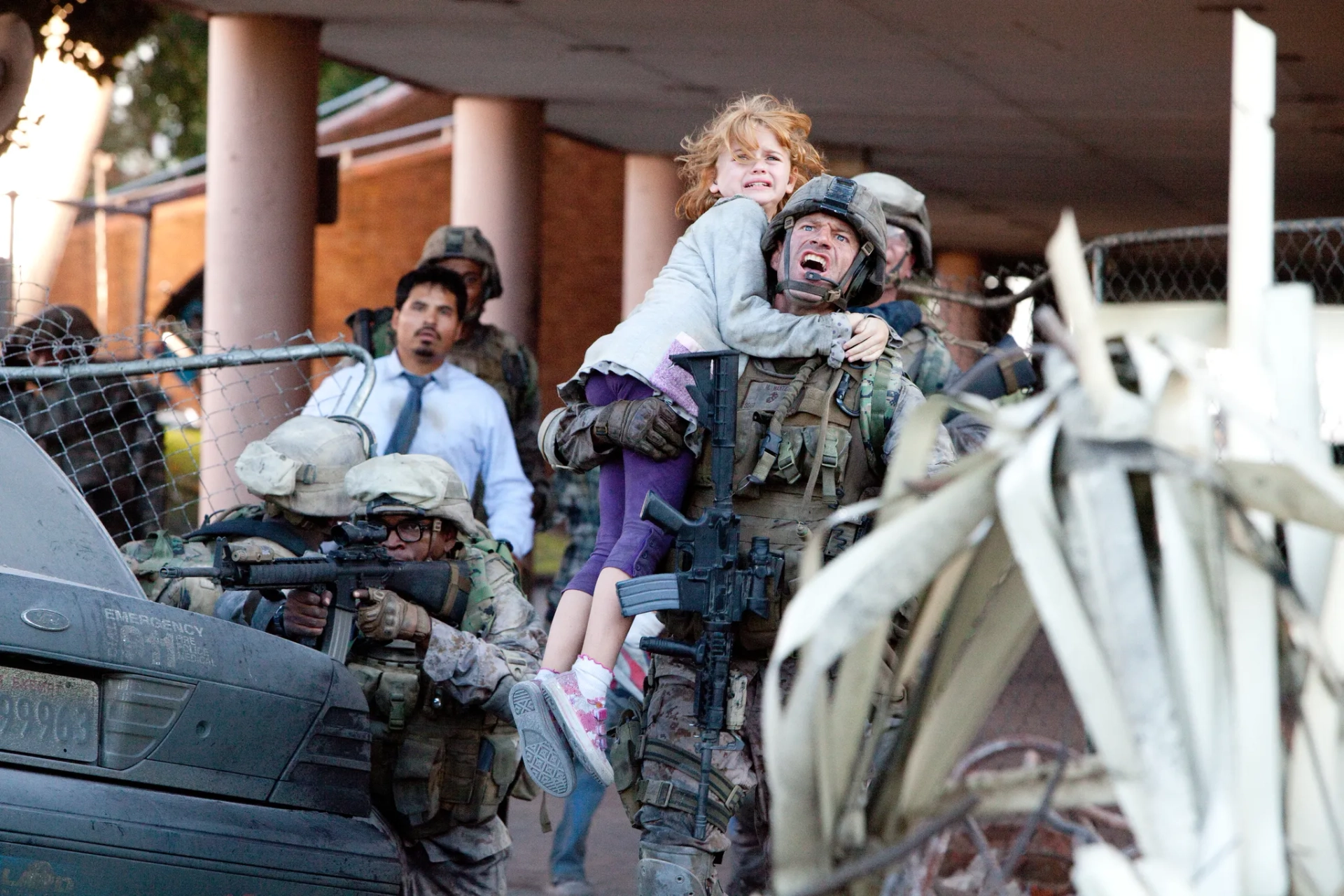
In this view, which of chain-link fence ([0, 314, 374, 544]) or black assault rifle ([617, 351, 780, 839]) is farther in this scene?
chain-link fence ([0, 314, 374, 544])

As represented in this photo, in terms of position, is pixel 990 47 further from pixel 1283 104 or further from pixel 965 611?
pixel 965 611

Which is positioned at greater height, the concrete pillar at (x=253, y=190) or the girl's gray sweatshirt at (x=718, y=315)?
the concrete pillar at (x=253, y=190)

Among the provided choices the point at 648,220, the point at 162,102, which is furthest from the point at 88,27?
the point at 162,102

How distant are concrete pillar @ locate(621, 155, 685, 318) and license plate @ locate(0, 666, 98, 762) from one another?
9550 mm

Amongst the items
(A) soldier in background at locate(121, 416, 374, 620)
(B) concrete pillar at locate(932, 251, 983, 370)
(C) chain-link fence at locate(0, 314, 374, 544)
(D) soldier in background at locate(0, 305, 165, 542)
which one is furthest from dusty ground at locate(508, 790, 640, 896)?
(B) concrete pillar at locate(932, 251, 983, 370)

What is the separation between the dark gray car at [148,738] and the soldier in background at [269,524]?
0.53 metres

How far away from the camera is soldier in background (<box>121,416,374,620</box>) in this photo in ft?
13.6

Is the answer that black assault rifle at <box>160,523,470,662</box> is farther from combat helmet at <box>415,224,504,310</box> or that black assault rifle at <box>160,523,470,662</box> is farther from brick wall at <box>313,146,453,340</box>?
brick wall at <box>313,146,453,340</box>

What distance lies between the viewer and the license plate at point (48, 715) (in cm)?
298

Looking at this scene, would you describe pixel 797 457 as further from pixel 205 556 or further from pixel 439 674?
pixel 205 556

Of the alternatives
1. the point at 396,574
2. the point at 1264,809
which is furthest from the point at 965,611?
the point at 396,574

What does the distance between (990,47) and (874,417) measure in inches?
222

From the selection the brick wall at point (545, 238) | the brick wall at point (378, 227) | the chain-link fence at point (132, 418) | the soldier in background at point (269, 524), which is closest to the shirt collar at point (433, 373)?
the chain-link fence at point (132, 418)

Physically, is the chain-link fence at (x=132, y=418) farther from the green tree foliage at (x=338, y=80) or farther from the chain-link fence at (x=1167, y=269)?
the green tree foliage at (x=338, y=80)
